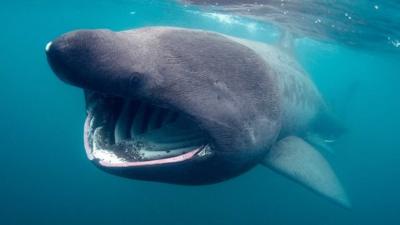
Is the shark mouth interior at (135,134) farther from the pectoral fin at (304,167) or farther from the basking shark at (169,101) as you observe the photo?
the pectoral fin at (304,167)

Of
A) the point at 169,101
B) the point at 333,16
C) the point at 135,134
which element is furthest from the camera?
the point at 333,16

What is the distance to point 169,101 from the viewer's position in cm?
377

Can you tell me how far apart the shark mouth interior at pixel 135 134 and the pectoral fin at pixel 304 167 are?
83.2 inches

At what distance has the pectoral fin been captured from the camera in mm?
6141

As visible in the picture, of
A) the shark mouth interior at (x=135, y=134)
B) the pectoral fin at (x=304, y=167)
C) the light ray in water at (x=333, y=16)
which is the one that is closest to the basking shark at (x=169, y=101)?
the shark mouth interior at (x=135, y=134)

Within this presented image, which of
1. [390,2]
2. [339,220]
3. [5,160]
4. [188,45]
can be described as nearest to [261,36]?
[339,220]

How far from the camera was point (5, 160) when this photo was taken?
30094 mm

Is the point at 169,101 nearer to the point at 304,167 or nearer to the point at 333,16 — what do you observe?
the point at 304,167

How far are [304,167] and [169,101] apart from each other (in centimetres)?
364

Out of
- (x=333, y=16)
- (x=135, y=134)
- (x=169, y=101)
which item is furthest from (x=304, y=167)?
(x=333, y=16)

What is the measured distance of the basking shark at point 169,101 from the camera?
3.40 m

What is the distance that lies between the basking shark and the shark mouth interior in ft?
0.03

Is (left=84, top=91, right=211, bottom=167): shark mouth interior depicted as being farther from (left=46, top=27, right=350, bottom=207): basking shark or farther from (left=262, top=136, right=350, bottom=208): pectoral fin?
(left=262, top=136, right=350, bottom=208): pectoral fin

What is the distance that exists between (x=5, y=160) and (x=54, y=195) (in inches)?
350
